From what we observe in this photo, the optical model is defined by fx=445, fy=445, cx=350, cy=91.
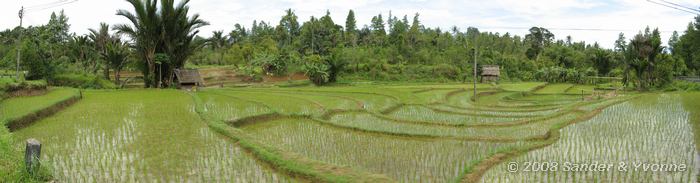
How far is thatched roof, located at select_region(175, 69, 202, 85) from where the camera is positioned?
2152cm

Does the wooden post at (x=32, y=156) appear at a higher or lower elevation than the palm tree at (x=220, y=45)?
lower

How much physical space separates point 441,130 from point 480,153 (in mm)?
2744

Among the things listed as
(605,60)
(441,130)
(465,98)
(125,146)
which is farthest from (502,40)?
(125,146)

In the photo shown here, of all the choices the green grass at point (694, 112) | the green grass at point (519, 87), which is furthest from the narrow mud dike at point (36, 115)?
the green grass at point (519, 87)

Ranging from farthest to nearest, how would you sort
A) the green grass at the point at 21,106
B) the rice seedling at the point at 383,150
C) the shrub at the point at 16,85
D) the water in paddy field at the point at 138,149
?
the shrub at the point at 16,85, the green grass at the point at 21,106, the rice seedling at the point at 383,150, the water in paddy field at the point at 138,149

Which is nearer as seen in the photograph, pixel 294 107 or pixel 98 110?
pixel 98 110

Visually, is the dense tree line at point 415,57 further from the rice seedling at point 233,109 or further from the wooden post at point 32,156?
the wooden post at point 32,156

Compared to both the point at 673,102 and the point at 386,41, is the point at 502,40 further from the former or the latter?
the point at 673,102

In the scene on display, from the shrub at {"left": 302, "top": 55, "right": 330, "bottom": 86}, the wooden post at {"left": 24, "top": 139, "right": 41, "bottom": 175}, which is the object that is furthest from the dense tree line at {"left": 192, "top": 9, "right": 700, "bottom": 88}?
Result: the wooden post at {"left": 24, "top": 139, "right": 41, "bottom": 175}

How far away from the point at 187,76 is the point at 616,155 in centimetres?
1917

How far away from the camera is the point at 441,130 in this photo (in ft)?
33.7

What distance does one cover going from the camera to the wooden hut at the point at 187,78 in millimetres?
21547

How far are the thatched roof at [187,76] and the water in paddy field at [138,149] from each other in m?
10.2

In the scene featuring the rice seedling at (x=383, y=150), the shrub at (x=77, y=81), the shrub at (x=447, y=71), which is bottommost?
the rice seedling at (x=383, y=150)
